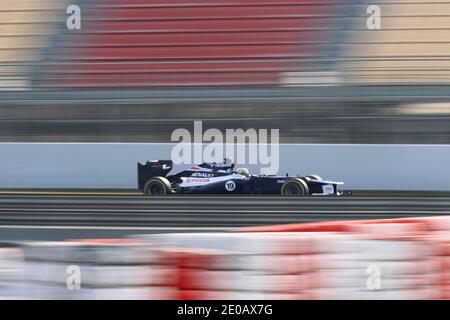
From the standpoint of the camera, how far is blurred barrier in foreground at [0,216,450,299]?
4219mm

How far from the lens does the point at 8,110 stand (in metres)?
12.3

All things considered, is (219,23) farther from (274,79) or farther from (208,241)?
Result: (208,241)

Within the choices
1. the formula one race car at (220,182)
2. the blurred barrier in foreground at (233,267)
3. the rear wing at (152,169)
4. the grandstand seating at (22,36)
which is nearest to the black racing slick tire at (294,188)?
the formula one race car at (220,182)

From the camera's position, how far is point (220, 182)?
1170 centimetres

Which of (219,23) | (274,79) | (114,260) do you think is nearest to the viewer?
(114,260)

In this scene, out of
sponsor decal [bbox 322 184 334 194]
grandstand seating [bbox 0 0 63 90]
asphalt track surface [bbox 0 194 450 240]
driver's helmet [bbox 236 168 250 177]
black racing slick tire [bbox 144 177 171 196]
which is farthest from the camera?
grandstand seating [bbox 0 0 63 90]

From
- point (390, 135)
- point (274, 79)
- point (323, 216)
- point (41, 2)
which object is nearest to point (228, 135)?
point (274, 79)

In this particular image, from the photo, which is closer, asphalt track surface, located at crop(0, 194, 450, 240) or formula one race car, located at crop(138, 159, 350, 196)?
asphalt track surface, located at crop(0, 194, 450, 240)

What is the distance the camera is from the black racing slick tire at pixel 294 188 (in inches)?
442

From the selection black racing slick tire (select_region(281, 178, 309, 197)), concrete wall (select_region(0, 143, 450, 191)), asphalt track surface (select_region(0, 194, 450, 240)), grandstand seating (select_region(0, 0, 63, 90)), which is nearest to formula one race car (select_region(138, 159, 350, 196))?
black racing slick tire (select_region(281, 178, 309, 197))

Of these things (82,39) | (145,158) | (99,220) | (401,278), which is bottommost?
(401,278)

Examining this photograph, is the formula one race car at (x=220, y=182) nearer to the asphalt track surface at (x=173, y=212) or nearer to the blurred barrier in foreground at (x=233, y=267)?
the asphalt track surface at (x=173, y=212)

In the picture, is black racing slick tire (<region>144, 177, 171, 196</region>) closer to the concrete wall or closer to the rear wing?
the rear wing

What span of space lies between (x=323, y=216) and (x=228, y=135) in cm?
312
